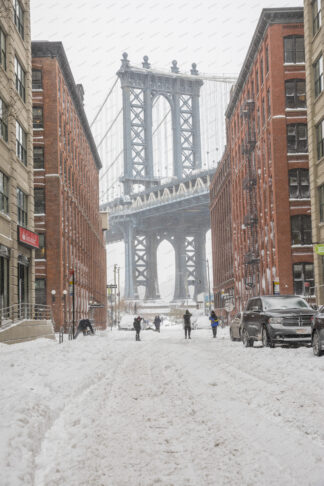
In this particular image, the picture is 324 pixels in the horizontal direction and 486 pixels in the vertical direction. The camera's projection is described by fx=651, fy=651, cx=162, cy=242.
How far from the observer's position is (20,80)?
114 ft

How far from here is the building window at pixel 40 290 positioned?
52.7 m

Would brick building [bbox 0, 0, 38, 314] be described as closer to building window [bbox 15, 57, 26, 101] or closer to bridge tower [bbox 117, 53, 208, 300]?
building window [bbox 15, 57, 26, 101]

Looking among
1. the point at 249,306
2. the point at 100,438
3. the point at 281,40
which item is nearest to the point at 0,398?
the point at 100,438

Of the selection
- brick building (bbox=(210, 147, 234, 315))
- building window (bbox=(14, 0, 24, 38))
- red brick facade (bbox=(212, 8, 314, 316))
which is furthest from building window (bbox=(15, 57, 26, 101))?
brick building (bbox=(210, 147, 234, 315))

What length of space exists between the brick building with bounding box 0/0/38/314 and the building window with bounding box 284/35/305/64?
22853 mm

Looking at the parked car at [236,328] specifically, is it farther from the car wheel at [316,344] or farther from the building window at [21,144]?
the building window at [21,144]

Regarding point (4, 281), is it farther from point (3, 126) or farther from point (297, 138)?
point (297, 138)

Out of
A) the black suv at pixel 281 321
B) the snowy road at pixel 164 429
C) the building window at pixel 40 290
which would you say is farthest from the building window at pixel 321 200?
the building window at pixel 40 290

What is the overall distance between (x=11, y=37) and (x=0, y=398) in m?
25.8

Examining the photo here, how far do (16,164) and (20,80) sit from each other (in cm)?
558

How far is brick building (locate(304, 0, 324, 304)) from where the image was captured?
116 feet

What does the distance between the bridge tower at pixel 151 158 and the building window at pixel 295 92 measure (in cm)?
9253

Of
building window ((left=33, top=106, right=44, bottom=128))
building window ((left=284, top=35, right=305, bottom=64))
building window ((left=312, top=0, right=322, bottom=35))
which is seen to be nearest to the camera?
building window ((left=312, top=0, right=322, bottom=35))

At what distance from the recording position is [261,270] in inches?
2247
